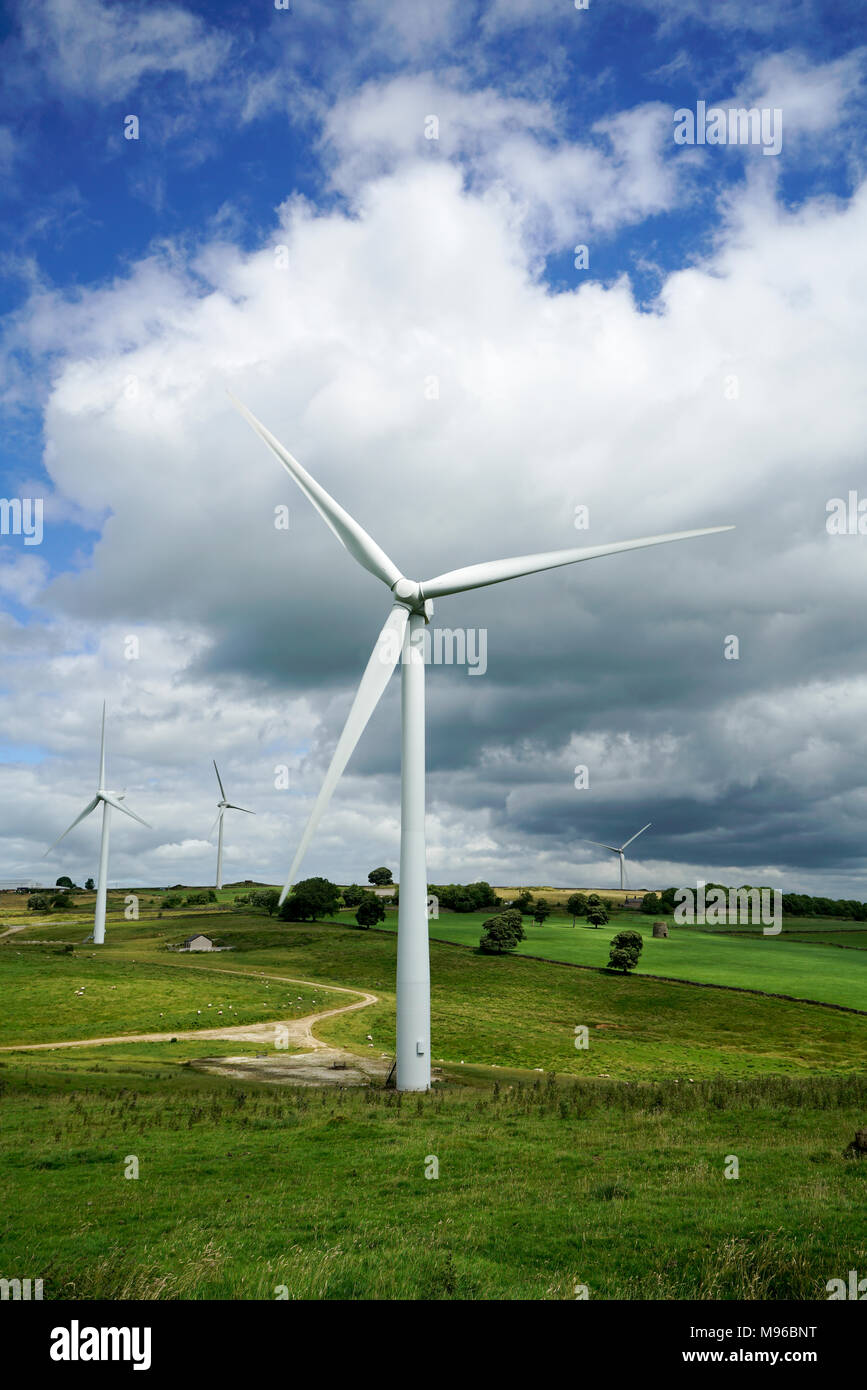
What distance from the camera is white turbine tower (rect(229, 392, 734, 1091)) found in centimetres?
3462

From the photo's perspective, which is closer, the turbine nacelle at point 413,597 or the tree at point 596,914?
the turbine nacelle at point 413,597

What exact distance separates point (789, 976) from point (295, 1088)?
80911mm

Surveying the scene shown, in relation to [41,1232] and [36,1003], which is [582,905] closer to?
[36,1003]

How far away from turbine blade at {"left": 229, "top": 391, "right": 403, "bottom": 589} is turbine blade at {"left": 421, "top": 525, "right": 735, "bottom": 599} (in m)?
2.13

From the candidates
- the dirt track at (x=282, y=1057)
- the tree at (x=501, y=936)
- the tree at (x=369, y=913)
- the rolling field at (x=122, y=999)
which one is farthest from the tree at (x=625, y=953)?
the tree at (x=369, y=913)

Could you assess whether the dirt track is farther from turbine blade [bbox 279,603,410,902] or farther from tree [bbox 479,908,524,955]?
tree [bbox 479,908,524,955]

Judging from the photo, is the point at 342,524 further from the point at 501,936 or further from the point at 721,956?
the point at 721,956

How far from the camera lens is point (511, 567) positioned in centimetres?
4016

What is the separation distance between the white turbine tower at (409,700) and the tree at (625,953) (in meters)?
68.2

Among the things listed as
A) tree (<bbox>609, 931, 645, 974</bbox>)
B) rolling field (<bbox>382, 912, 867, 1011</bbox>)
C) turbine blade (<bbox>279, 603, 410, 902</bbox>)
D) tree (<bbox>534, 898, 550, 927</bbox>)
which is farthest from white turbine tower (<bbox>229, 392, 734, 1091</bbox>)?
tree (<bbox>534, 898, 550, 927</bbox>)

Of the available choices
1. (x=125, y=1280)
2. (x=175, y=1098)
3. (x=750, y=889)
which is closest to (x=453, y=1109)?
(x=175, y=1098)

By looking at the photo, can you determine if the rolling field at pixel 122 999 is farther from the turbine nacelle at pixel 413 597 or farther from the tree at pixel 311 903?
the tree at pixel 311 903

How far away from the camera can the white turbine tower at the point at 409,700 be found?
34.6 meters
